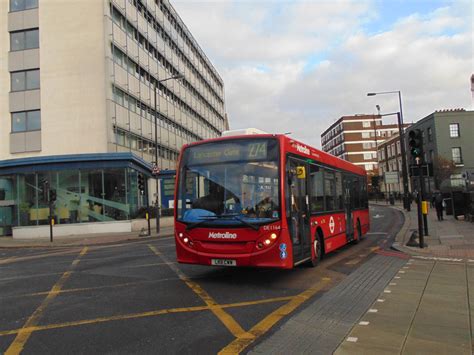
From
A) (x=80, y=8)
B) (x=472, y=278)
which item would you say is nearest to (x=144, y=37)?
(x=80, y=8)

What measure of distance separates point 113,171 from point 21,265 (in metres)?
15.8

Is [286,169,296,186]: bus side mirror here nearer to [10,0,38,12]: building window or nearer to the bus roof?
the bus roof

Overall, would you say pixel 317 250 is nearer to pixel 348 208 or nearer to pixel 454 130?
pixel 348 208

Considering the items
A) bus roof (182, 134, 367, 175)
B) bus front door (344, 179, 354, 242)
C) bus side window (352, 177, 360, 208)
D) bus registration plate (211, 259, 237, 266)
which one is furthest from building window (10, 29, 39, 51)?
bus registration plate (211, 259, 237, 266)

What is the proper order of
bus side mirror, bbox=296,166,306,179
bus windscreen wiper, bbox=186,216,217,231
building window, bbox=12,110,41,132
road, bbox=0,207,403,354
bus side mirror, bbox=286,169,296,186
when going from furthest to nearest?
building window, bbox=12,110,41,132
bus side mirror, bbox=296,166,306,179
bus side mirror, bbox=286,169,296,186
bus windscreen wiper, bbox=186,216,217,231
road, bbox=0,207,403,354

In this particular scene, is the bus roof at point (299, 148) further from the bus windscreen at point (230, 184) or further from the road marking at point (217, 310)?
the road marking at point (217, 310)

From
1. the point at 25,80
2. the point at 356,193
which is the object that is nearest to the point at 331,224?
the point at 356,193

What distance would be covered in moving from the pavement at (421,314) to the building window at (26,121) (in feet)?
103

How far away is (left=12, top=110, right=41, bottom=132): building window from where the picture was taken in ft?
113

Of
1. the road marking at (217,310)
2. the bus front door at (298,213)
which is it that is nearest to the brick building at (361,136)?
the bus front door at (298,213)

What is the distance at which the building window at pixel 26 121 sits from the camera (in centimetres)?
3431

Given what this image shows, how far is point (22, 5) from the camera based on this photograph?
35469 millimetres

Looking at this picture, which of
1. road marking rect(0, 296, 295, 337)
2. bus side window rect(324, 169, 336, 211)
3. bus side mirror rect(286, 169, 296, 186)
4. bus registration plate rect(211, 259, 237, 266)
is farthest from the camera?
bus side window rect(324, 169, 336, 211)

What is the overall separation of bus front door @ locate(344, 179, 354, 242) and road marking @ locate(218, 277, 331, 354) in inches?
230
